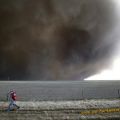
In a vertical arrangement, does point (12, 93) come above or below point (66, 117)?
above

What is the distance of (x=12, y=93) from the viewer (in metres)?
27.3

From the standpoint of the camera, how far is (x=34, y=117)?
22516mm

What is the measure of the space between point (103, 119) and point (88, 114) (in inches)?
98.7

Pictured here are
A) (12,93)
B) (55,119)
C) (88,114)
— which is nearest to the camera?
(55,119)

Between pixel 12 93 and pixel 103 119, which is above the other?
pixel 12 93

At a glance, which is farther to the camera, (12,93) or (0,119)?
(12,93)

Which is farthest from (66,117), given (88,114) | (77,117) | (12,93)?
(12,93)

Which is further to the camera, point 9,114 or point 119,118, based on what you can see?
point 9,114

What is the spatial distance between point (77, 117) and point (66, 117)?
1.09m

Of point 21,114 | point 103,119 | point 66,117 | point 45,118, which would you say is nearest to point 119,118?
point 103,119

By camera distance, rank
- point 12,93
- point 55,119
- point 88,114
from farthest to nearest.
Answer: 1. point 12,93
2. point 88,114
3. point 55,119

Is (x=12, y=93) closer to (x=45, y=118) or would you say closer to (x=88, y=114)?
(x=45, y=118)

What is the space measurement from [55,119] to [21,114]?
14.6ft

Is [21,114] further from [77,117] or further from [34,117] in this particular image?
[77,117]
